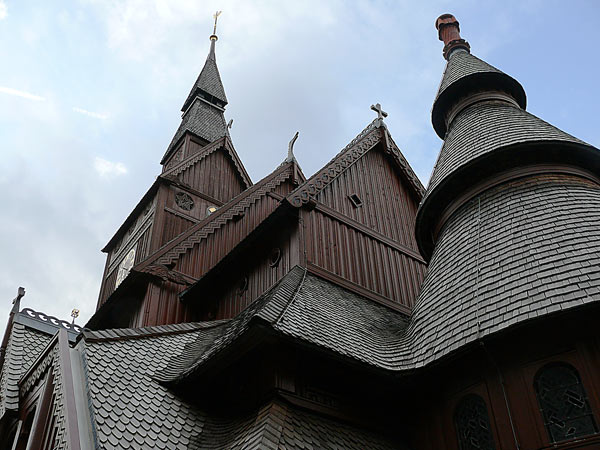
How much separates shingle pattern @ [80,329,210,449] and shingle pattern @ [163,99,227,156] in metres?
19.7

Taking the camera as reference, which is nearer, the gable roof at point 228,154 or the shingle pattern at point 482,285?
the shingle pattern at point 482,285

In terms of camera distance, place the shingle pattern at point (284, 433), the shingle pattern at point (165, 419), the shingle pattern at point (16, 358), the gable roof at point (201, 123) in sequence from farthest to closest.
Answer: the gable roof at point (201, 123) → the shingle pattern at point (16, 358) → the shingle pattern at point (165, 419) → the shingle pattern at point (284, 433)

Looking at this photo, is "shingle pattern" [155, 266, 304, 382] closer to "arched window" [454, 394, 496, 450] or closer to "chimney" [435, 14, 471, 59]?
"arched window" [454, 394, 496, 450]

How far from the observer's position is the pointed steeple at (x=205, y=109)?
28.6 meters

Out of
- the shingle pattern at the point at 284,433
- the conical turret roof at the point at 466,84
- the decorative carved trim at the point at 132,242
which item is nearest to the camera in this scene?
the shingle pattern at the point at 284,433

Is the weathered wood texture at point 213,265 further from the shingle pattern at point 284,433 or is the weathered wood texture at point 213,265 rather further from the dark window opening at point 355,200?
the shingle pattern at point 284,433

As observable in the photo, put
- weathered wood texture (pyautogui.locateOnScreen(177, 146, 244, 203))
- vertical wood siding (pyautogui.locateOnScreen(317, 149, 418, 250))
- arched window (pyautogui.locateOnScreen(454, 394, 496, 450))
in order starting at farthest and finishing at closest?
1. weathered wood texture (pyautogui.locateOnScreen(177, 146, 244, 203))
2. vertical wood siding (pyautogui.locateOnScreen(317, 149, 418, 250))
3. arched window (pyautogui.locateOnScreen(454, 394, 496, 450))

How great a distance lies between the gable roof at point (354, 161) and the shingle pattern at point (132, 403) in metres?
4.83

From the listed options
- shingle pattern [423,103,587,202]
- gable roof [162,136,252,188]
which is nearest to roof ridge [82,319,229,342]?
shingle pattern [423,103,587,202]

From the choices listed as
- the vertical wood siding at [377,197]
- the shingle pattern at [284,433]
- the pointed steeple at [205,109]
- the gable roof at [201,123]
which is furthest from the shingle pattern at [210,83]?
the shingle pattern at [284,433]

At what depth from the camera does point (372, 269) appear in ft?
43.5

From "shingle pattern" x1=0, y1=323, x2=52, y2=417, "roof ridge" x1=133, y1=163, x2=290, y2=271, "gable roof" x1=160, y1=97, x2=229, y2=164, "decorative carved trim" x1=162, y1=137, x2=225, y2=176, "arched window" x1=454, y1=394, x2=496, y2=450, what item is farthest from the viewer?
"gable roof" x1=160, y1=97, x2=229, y2=164

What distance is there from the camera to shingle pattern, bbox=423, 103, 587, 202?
10633 mm

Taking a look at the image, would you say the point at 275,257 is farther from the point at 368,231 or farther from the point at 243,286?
the point at 368,231
